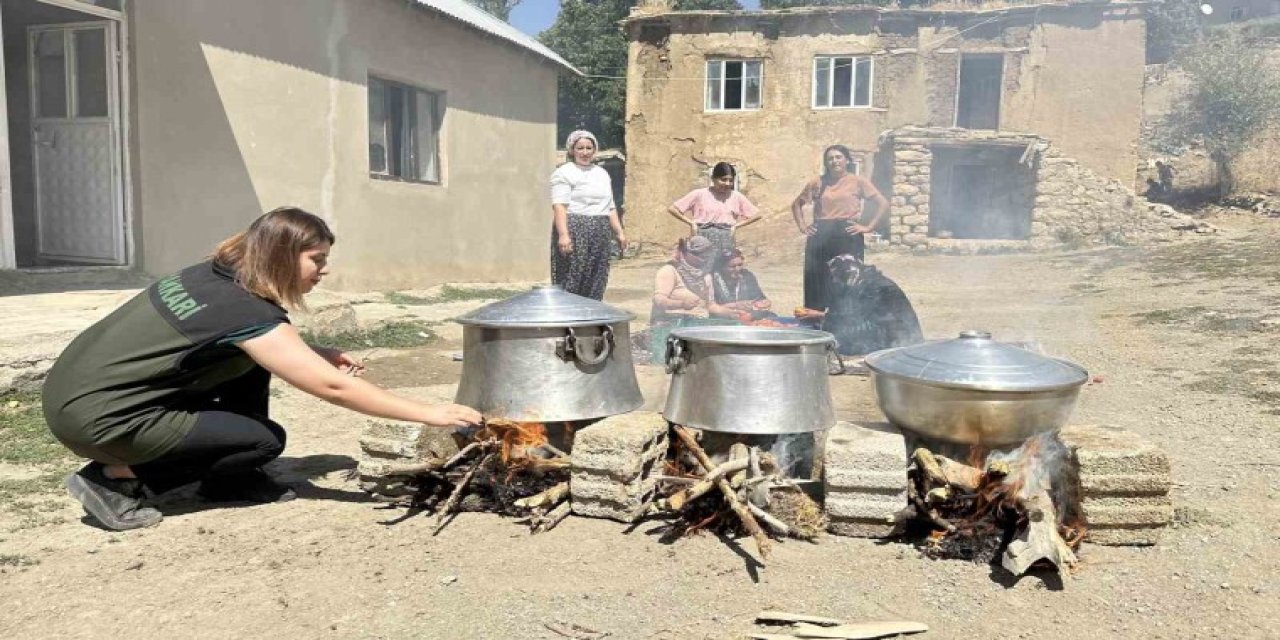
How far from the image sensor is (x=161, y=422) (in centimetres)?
297

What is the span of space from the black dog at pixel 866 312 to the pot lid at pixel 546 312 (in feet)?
8.96

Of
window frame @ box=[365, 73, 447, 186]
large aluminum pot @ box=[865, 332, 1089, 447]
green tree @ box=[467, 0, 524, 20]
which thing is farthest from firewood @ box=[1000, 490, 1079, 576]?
green tree @ box=[467, 0, 524, 20]

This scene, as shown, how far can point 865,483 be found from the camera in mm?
2918

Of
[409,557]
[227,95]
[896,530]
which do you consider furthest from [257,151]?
[896,530]

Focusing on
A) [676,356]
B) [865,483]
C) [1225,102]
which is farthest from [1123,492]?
[1225,102]

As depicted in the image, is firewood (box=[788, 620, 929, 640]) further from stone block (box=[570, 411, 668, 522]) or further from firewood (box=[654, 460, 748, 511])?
stone block (box=[570, 411, 668, 522])

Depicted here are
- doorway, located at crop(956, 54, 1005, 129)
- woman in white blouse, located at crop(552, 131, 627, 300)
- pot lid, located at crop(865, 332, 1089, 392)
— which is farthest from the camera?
doorway, located at crop(956, 54, 1005, 129)

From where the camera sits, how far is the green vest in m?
2.85

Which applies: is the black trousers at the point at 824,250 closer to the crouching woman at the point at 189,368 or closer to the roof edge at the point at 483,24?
the crouching woman at the point at 189,368

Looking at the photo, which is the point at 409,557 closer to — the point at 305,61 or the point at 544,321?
the point at 544,321

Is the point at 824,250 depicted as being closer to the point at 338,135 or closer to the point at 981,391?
the point at 981,391

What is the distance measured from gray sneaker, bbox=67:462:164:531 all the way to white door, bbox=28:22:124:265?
5215mm

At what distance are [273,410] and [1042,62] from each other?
19.8m

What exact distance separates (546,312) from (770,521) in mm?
1196
